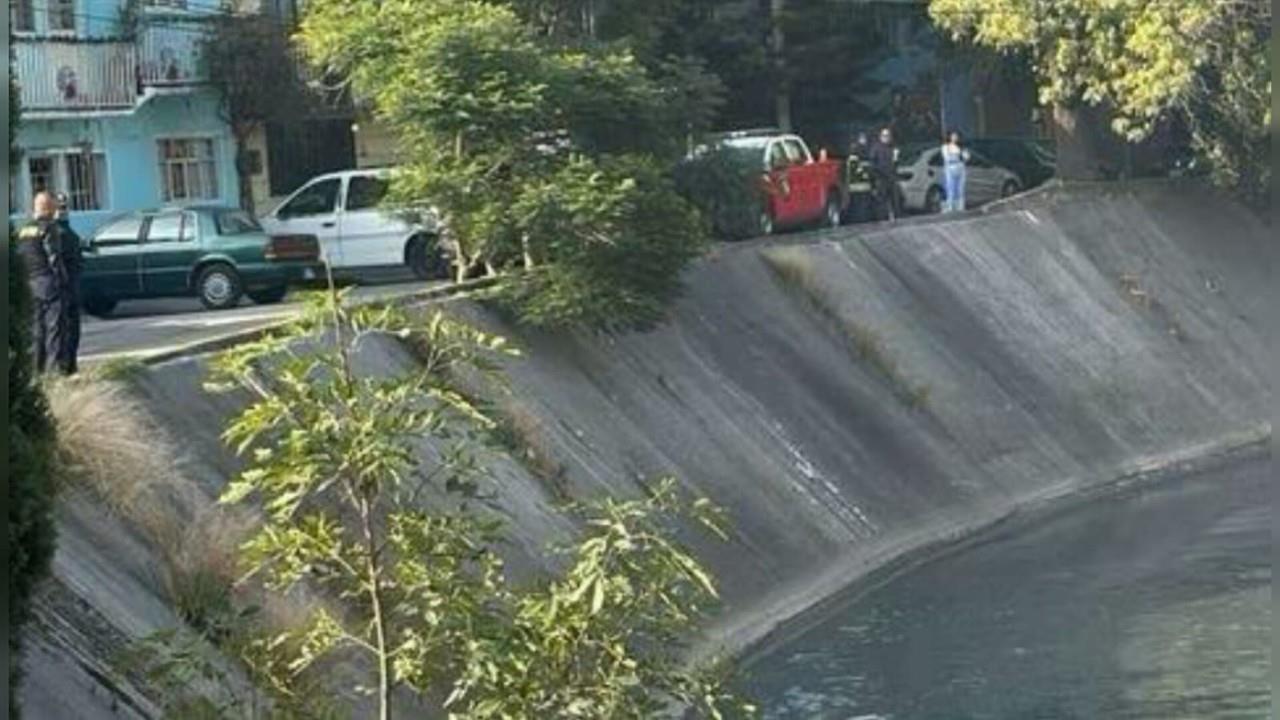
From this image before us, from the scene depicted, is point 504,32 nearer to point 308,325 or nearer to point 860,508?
point 860,508

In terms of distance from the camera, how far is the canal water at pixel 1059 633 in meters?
22.4

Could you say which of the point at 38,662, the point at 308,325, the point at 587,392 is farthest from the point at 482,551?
the point at 587,392

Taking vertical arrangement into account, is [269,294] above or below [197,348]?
below

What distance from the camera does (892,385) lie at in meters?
35.9

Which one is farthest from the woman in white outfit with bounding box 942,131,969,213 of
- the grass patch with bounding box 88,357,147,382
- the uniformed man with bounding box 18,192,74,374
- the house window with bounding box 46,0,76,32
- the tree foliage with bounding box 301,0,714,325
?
the grass patch with bounding box 88,357,147,382

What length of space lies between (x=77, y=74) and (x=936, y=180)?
606 inches

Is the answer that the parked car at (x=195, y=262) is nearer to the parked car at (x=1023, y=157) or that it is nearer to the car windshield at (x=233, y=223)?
the car windshield at (x=233, y=223)

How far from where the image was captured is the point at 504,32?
3019 cm

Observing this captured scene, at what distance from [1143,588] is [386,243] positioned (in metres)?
14.4

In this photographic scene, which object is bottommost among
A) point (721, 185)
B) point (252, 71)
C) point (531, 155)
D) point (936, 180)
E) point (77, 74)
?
point (936, 180)

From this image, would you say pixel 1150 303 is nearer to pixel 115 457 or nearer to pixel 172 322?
pixel 172 322

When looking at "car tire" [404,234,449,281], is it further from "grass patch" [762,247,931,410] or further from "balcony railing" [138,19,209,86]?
"balcony railing" [138,19,209,86]

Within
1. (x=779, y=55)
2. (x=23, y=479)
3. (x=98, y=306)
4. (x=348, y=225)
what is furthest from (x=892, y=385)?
(x=23, y=479)

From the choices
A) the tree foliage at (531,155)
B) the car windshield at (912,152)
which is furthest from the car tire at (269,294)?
the car windshield at (912,152)
